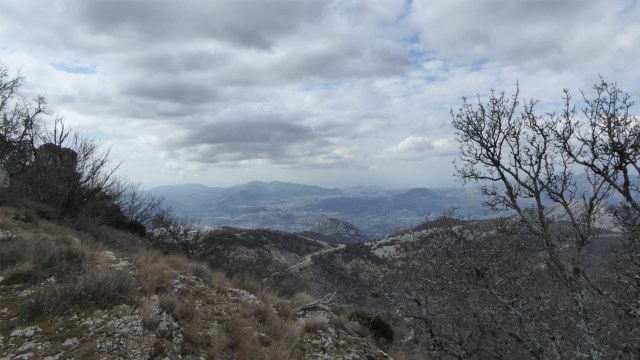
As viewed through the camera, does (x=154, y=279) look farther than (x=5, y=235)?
No

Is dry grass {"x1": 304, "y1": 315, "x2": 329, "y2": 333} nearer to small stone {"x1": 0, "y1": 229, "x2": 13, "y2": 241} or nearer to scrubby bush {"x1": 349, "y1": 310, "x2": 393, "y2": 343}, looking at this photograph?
scrubby bush {"x1": 349, "y1": 310, "x2": 393, "y2": 343}

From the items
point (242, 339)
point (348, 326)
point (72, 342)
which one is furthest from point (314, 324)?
point (72, 342)

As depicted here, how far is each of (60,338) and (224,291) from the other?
4202 mm

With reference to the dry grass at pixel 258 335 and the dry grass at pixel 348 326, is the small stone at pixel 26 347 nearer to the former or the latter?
the dry grass at pixel 258 335

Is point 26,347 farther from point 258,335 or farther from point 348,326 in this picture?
point 348,326

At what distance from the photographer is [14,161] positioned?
25547 mm

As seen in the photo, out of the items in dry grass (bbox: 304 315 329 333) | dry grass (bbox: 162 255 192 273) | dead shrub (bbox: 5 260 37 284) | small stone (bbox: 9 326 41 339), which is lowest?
dry grass (bbox: 304 315 329 333)

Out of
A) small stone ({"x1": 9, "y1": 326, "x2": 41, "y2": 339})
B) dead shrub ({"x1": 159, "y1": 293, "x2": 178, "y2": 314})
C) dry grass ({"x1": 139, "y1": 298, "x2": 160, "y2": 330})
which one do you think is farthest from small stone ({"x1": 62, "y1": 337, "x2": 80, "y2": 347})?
dead shrub ({"x1": 159, "y1": 293, "x2": 178, "y2": 314})

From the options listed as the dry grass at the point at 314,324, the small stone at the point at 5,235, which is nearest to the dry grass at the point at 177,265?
the dry grass at the point at 314,324

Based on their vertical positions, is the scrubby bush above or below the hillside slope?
below

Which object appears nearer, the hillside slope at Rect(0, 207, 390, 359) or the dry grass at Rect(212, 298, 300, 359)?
the hillside slope at Rect(0, 207, 390, 359)

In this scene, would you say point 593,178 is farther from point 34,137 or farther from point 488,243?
point 34,137

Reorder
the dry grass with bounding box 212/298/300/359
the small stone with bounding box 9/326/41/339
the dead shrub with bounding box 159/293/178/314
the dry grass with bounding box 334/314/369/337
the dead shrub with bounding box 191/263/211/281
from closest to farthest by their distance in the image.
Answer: the small stone with bounding box 9/326/41/339, the dry grass with bounding box 212/298/300/359, the dead shrub with bounding box 159/293/178/314, the dry grass with bounding box 334/314/369/337, the dead shrub with bounding box 191/263/211/281

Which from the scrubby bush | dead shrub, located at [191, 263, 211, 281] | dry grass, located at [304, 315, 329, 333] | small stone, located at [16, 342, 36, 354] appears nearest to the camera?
small stone, located at [16, 342, 36, 354]
